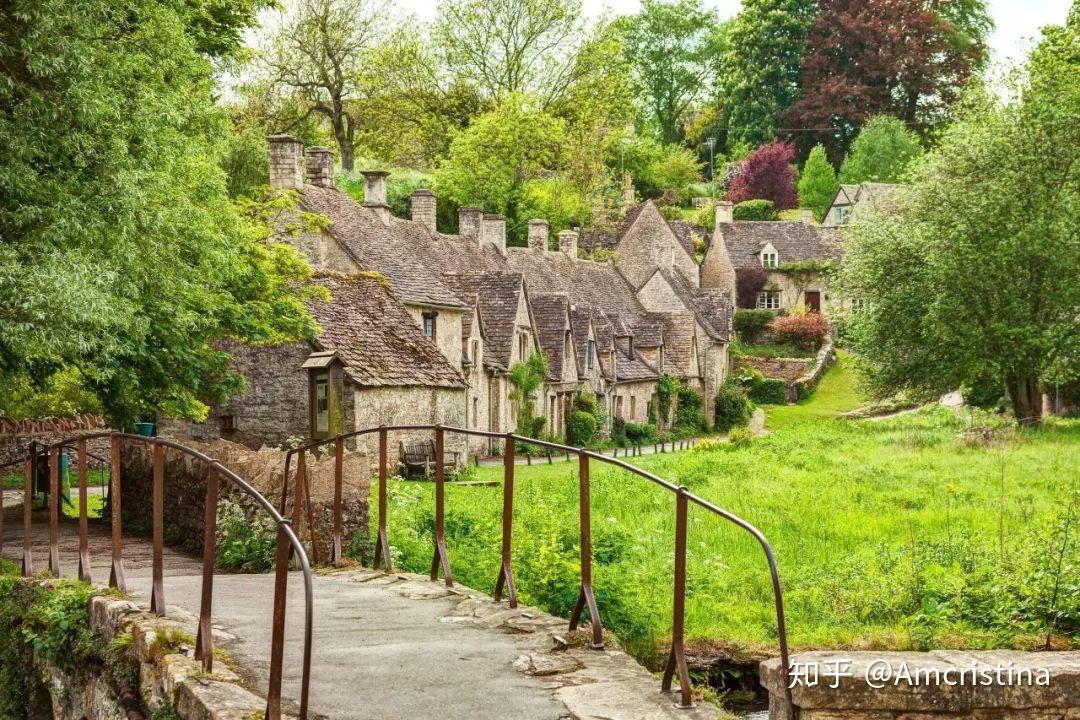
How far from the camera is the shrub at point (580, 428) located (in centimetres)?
5194

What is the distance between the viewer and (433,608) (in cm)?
1038

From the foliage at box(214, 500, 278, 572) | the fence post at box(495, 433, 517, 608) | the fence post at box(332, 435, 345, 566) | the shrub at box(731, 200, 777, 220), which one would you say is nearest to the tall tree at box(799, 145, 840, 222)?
the shrub at box(731, 200, 777, 220)

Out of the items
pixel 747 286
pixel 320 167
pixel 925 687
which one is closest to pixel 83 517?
pixel 925 687

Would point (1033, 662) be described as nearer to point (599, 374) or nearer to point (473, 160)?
point (599, 374)

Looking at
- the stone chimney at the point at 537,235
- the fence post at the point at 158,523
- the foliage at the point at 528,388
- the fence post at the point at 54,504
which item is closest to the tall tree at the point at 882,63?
the stone chimney at the point at 537,235

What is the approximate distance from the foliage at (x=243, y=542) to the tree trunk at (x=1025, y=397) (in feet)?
108

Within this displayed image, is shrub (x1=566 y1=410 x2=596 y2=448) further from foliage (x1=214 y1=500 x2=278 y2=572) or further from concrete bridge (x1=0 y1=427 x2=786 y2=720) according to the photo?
concrete bridge (x1=0 y1=427 x2=786 y2=720)

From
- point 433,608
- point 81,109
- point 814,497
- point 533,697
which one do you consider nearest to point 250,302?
point 81,109

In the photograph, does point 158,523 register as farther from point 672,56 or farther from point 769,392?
point 672,56

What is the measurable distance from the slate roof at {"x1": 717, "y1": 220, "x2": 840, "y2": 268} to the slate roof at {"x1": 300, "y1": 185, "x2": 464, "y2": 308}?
144 feet

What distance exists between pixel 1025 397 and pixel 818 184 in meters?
63.0

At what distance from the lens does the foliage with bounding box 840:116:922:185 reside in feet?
322

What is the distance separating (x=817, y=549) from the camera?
18.8 metres

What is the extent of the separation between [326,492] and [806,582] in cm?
654
